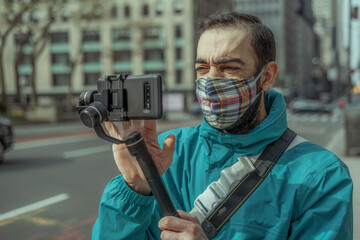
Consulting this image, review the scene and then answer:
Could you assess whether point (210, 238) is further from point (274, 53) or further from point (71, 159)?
point (71, 159)

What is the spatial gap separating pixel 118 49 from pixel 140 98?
179 feet

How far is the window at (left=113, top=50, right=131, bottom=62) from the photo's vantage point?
5441 centimetres

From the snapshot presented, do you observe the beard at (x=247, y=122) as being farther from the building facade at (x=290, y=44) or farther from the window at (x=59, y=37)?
the window at (x=59, y=37)

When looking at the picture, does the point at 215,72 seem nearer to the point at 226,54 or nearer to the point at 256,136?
the point at 226,54

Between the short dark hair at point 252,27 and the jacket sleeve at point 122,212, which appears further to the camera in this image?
the short dark hair at point 252,27

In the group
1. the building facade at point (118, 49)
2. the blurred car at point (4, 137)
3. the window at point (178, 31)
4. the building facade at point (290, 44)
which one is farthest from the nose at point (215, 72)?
the window at point (178, 31)

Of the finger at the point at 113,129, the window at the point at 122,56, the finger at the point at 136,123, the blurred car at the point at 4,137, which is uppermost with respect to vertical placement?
the window at the point at 122,56

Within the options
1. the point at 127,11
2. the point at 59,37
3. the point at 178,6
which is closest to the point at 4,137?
the point at 178,6

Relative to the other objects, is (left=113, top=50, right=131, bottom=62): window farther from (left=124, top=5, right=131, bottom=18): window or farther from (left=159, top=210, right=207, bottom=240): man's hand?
(left=159, top=210, right=207, bottom=240): man's hand

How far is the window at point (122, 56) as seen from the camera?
54.4 m

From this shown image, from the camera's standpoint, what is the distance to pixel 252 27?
1648 mm

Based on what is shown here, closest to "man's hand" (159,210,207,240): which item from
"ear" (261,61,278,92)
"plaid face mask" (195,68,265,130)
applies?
"plaid face mask" (195,68,265,130)

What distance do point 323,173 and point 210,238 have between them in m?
0.49

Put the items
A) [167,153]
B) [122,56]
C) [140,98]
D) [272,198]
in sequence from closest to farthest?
[140,98] < [167,153] < [272,198] < [122,56]
